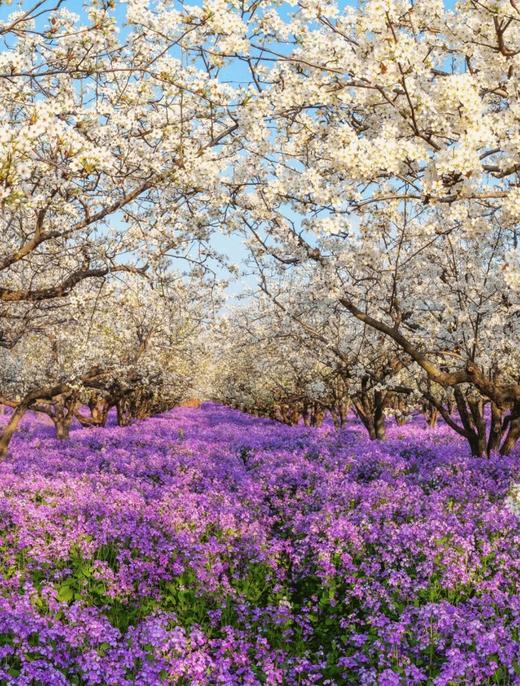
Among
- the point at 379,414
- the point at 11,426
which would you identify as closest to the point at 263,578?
the point at 11,426

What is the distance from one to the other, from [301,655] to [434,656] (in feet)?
4.62

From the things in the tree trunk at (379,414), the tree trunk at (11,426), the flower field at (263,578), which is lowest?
the flower field at (263,578)

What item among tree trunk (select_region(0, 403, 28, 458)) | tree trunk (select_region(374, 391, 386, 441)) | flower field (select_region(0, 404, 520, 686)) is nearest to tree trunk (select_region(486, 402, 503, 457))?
flower field (select_region(0, 404, 520, 686))

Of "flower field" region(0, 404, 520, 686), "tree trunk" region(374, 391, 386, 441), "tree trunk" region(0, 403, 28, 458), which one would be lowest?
"flower field" region(0, 404, 520, 686)

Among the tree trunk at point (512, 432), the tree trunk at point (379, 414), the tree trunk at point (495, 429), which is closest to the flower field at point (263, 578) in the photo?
the tree trunk at point (512, 432)

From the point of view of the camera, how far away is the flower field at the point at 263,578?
5.96 meters

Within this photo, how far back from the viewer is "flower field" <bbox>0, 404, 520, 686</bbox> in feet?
19.6

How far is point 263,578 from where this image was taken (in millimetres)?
8672

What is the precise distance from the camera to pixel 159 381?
108 feet

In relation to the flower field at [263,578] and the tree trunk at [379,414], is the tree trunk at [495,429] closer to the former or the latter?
the flower field at [263,578]

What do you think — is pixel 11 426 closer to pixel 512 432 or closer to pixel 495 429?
pixel 495 429

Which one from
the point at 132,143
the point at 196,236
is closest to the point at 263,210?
the point at 196,236

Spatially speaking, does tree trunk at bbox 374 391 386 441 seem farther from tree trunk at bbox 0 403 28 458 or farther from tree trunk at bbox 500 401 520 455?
tree trunk at bbox 0 403 28 458

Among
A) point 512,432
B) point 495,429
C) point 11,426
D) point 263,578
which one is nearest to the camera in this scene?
point 263,578
